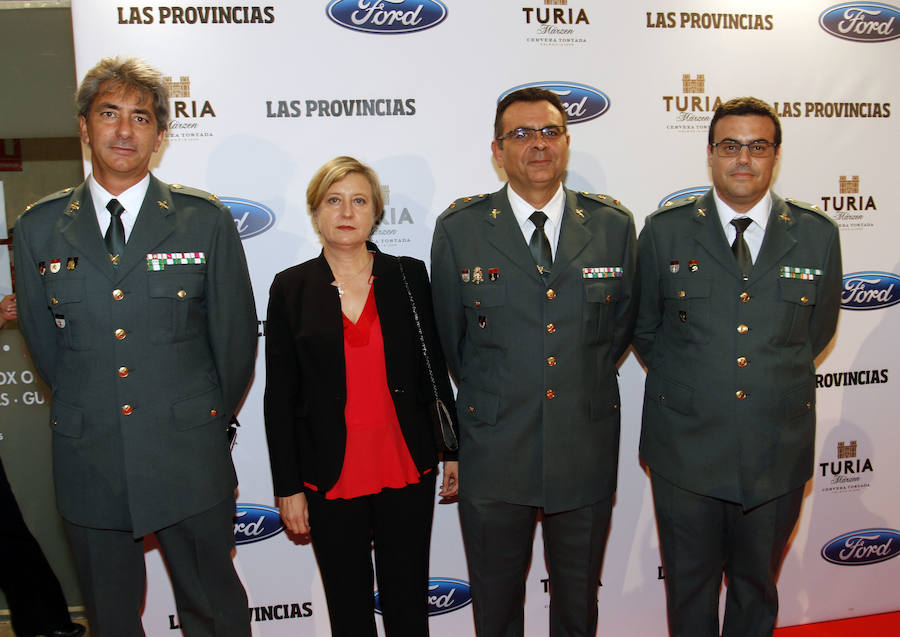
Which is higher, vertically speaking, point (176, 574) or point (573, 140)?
point (573, 140)

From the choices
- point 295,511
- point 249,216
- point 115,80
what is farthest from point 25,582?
point 115,80

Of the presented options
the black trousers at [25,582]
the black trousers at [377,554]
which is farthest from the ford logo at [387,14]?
the black trousers at [25,582]

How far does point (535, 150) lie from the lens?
2.26 m

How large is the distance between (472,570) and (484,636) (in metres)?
0.25

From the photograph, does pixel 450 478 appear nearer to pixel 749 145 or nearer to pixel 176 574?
pixel 176 574

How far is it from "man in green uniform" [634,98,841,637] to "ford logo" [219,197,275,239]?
1665 millimetres

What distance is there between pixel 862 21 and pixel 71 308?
146 inches

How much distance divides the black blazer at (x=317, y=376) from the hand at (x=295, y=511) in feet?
0.10

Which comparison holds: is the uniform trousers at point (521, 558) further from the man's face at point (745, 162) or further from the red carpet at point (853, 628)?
the red carpet at point (853, 628)

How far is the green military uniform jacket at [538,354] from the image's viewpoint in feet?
7.36

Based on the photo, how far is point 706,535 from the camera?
2.38 metres

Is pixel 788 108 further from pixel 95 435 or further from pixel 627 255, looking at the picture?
pixel 95 435

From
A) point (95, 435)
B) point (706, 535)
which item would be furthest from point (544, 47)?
point (95, 435)

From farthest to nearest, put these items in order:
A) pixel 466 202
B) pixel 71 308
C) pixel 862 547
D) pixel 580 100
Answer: pixel 862 547
pixel 580 100
pixel 466 202
pixel 71 308
